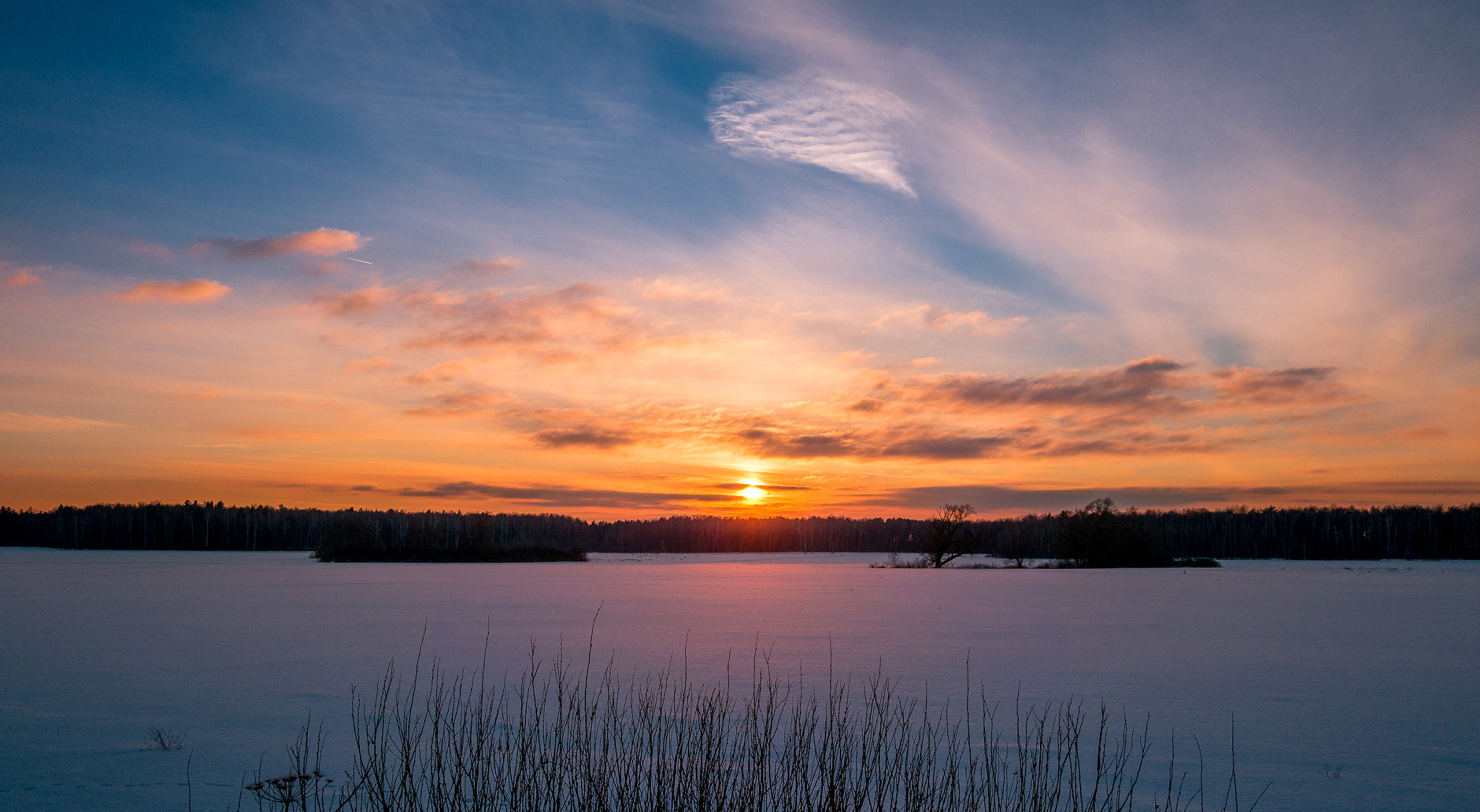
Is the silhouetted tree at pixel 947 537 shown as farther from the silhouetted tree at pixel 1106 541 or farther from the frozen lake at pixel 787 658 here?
the frozen lake at pixel 787 658

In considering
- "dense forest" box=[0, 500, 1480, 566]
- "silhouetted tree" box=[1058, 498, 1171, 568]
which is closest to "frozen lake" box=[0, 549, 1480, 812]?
"silhouetted tree" box=[1058, 498, 1171, 568]

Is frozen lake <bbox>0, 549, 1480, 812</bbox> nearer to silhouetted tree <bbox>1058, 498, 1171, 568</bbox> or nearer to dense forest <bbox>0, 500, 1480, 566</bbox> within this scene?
silhouetted tree <bbox>1058, 498, 1171, 568</bbox>

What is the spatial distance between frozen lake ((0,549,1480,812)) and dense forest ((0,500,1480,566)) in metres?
35.9

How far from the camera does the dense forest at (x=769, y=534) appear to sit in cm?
6512

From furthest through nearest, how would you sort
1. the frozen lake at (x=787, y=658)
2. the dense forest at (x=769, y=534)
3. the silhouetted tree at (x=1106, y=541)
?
1. the dense forest at (x=769, y=534)
2. the silhouetted tree at (x=1106, y=541)
3. the frozen lake at (x=787, y=658)

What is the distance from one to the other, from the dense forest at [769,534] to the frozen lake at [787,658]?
35888 millimetres

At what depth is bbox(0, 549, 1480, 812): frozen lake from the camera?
7.39 meters

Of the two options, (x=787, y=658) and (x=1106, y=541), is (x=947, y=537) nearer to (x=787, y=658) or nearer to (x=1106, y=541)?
(x=1106, y=541)

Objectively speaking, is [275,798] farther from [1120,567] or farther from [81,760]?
[1120,567]

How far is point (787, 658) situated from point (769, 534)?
121 m

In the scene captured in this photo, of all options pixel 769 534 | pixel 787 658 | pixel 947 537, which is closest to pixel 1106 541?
pixel 947 537

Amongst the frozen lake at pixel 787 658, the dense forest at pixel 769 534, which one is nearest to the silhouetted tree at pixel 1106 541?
the dense forest at pixel 769 534

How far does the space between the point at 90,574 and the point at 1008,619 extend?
4085 cm

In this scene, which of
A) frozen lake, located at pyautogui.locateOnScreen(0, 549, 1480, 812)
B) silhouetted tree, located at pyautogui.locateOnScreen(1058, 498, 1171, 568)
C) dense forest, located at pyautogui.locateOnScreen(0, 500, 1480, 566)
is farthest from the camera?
dense forest, located at pyautogui.locateOnScreen(0, 500, 1480, 566)
